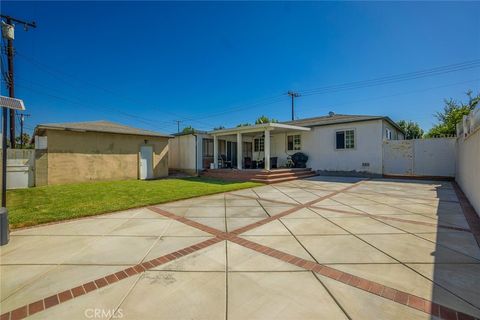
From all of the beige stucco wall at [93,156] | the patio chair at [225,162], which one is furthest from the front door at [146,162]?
the patio chair at [225,162]

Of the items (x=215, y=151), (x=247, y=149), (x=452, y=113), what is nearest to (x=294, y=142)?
(x=247, y=149)

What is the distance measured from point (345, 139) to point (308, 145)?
2.57 metres

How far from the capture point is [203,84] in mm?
22156

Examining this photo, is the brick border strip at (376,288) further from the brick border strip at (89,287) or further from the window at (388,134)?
the window at (388,134)

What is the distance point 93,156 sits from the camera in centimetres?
1280

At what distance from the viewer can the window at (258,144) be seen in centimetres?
1872

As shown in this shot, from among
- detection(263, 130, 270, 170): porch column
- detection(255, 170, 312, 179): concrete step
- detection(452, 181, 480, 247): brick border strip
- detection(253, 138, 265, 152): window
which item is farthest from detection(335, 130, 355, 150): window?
detection(452, 181, 480, 247): brick border strip

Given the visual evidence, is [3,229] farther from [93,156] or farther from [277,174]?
[277,174]

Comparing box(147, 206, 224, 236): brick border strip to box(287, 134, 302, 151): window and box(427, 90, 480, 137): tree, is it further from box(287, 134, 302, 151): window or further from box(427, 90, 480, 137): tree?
box(427, 90, 480, 137): tree

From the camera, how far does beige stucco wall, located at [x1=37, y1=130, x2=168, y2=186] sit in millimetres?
11500

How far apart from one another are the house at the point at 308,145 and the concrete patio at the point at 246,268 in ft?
30.7

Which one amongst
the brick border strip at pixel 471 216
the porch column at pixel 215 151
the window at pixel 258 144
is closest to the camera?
the brick border strip at pixel 471 216

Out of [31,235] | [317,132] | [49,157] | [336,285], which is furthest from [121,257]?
[317,132]

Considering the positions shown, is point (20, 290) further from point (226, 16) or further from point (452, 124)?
point (452, 124)
